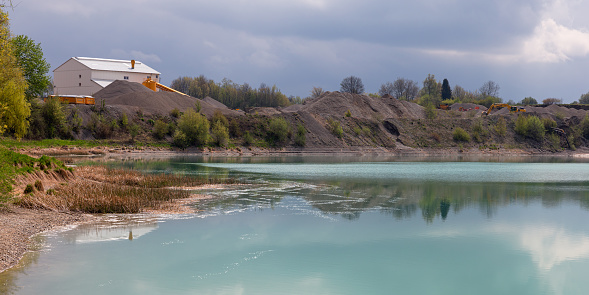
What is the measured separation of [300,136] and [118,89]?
131 ft

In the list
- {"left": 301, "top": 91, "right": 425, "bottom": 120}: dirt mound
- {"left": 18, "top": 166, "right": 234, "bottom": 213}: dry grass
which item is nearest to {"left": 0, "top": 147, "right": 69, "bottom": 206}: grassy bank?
{"left": 18, "top": 166, "right": 234, "bottom": 213}: dry grass

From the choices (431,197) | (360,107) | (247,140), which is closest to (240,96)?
(360,107)

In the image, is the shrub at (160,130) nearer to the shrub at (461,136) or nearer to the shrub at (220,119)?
the shrub at (220,119)

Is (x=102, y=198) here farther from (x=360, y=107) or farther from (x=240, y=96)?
(x=240, y=96)

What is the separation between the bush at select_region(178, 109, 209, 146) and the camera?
94.0 meters

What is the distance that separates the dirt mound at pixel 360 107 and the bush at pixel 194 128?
50.5 m

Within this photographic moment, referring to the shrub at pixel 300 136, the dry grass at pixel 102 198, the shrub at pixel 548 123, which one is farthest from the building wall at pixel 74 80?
the shrub at pixel 548 123

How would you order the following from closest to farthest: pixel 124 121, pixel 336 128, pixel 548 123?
pixel 124 121
pixel 336 128
pixel 548 123

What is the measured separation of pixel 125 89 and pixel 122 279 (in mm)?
102927

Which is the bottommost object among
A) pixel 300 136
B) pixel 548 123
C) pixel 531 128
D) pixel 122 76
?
pixel 300 136

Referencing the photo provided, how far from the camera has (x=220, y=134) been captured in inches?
3868

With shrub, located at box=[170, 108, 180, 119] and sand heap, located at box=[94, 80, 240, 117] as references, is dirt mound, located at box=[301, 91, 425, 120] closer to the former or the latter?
sand heap, located at box=[94, 80, 240, 117]

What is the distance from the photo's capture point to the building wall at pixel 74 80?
120938 mm

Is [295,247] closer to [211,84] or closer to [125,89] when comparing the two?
[125,89]
